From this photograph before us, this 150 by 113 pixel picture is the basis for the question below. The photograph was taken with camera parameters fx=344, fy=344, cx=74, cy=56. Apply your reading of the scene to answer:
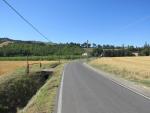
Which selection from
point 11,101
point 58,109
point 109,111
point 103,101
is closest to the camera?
point 109,111

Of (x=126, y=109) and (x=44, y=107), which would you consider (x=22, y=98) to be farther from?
(x=126, y=109)

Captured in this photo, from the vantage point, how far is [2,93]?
22656 millimetres

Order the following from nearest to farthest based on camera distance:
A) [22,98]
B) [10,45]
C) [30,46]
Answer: [22,98] → [10,45] → [30,46]

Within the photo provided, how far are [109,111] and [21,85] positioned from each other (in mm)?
16458

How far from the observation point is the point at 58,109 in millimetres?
13406

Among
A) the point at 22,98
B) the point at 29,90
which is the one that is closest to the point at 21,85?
the point at 29,90

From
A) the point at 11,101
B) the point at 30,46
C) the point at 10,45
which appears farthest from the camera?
the point at 30,46

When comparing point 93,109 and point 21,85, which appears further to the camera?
point 21,85

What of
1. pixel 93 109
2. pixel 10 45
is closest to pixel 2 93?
pixel 93 109

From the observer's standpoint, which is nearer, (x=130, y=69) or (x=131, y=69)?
(x=131, y=69)

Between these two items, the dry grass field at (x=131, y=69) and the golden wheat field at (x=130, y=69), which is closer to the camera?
the dry grass field at (x=131, y=69)

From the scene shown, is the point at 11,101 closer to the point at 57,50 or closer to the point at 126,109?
the point at 126,109

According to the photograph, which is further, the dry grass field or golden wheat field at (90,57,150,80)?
golden wheat field at (90,57,150,80)

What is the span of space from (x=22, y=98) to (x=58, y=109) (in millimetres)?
10465
